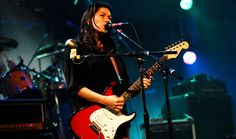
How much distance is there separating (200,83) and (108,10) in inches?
118

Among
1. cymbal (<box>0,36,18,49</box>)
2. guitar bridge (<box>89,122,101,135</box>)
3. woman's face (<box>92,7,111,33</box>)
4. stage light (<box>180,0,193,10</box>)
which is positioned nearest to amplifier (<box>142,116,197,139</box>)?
guitar bridge (<box>89,122,101,135</box>)

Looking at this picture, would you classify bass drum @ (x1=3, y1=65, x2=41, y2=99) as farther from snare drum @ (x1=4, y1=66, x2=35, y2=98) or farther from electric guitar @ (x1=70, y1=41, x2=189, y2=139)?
electric guitar @ (x1=70, y1=41, x2=189, y2=139)

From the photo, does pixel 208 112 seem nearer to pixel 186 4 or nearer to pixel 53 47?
pixel 186 4

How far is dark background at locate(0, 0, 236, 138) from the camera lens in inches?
299

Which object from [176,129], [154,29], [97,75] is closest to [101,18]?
[97,75]

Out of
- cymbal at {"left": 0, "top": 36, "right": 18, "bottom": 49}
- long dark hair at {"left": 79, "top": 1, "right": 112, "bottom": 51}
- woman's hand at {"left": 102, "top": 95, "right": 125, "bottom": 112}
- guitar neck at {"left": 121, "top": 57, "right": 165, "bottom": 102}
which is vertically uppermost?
cymbal at {"left": 0, "top": 36, "right": 18, "bottom": 49}

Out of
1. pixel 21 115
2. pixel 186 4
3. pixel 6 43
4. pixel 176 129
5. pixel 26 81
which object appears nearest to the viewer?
pixel 21 115

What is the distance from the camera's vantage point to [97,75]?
355 centimetres

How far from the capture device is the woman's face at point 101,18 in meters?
3.73

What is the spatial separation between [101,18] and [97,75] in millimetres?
639

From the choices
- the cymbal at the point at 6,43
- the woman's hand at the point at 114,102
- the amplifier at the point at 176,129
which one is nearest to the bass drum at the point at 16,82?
the cymbal at the point at 6,43

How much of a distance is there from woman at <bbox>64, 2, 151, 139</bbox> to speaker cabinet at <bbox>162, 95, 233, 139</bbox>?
8.68 feet

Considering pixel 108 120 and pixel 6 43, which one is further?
pixel 6 43

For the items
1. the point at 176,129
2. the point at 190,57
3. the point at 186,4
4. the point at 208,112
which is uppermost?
the point at 186,4
